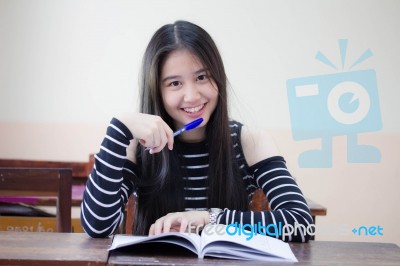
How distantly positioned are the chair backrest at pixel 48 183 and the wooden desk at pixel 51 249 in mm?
365

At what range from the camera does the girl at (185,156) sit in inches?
41.8

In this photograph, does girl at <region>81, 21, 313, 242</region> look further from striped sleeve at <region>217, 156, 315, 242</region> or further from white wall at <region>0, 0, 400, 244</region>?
white wall at <region>0, 0, 400, 244</region>

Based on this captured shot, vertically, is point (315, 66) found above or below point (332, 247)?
above

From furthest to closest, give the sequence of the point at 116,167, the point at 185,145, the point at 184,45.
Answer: the point at 185,145
the point at 184,45
the point at 116,167

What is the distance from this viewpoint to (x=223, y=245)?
0.78 metres

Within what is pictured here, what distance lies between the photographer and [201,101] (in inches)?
46.6

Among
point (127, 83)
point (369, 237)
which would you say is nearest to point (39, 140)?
point (127, 83)

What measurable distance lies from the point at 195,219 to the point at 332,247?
0.27 meters

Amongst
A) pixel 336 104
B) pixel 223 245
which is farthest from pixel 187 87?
pixel 336 104

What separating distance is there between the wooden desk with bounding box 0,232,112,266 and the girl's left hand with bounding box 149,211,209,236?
0.10m

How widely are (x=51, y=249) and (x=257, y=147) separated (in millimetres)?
619

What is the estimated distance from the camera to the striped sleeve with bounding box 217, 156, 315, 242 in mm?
978

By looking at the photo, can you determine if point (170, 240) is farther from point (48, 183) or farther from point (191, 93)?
point (48, 183)

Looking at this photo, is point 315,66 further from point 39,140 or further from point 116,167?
point 116,167
